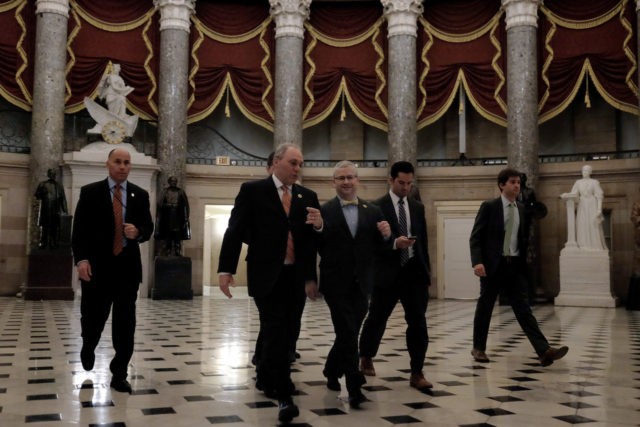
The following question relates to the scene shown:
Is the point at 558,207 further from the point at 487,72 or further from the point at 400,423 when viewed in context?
the point at 400,423

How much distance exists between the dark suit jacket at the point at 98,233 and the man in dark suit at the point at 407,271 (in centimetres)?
160

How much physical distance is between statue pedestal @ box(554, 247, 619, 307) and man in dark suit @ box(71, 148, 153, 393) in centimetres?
1089

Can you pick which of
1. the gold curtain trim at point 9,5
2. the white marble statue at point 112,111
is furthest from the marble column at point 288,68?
the gold curtain trim at point 9,5

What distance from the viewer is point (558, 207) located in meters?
15.1

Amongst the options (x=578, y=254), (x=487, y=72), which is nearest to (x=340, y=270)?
(x=578, y=254)

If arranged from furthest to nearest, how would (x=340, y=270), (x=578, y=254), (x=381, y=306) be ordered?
(x=578, y=254)
(x=381, y=306)
(x=340, y=270)

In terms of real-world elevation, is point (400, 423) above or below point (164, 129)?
below

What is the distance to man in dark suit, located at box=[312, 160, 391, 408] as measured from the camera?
13.1ft

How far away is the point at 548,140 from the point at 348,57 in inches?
209

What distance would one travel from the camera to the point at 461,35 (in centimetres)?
1641

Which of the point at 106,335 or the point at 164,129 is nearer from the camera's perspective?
the point at 106,335

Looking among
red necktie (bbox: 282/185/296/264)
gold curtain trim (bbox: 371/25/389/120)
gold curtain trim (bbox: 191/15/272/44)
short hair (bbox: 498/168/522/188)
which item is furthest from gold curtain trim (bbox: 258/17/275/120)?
red necktie (bbox: 282/185/296/264)

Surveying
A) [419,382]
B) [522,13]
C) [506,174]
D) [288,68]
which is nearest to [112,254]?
[419,382]

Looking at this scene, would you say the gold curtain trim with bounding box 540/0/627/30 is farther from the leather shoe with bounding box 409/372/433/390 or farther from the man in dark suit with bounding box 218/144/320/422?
the man in dark suit with bounding box 218/144/320/422
